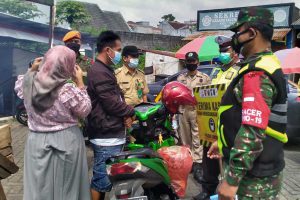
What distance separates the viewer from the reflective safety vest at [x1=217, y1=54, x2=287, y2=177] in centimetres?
211

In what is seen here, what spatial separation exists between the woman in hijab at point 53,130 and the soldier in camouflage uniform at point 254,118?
1.31m

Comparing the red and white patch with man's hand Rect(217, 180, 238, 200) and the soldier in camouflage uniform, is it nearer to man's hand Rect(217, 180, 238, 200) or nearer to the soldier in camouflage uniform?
the soldier in camouflage uniform

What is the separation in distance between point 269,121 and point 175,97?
1.49 meters

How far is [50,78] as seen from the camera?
290 centimetres

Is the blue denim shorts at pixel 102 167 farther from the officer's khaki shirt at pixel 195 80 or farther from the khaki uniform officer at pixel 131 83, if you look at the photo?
the officer's khaki shirt at pixel 195 80

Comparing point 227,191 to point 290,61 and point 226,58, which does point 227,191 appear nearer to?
point 226,58

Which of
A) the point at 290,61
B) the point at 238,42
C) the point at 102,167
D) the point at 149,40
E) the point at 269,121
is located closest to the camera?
the point at 269,121

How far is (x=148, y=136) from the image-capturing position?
11.9 feet

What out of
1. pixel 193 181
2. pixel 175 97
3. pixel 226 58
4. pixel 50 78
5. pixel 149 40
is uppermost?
pixel 149 40

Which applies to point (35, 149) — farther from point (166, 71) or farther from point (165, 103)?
point (166, 71)

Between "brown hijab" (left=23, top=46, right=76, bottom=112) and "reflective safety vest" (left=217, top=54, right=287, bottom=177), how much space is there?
1.33 m

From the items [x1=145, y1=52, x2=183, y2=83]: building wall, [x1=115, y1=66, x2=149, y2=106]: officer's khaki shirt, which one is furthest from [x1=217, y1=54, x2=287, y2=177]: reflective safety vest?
[x1=145, y1=52, x2=183, y2=83]: building wall

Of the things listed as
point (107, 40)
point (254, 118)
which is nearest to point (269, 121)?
point (254, 118)

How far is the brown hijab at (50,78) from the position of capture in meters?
2.90
